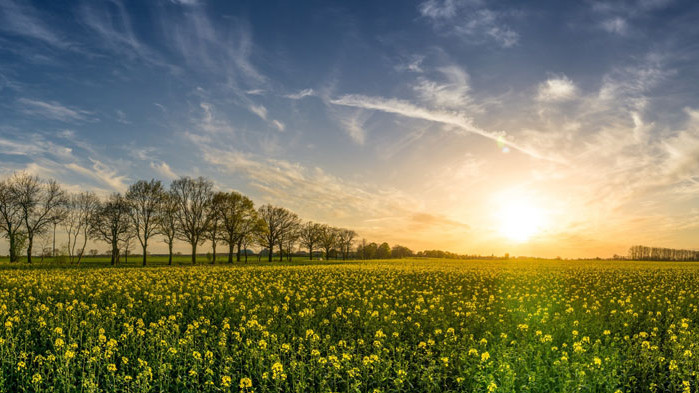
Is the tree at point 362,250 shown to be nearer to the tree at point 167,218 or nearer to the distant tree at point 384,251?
the distant tree at point 384,251

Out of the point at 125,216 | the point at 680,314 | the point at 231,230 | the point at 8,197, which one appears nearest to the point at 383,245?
the point at 231,230

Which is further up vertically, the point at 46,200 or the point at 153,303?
the point at 46,200

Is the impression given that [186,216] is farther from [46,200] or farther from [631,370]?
[631,370]

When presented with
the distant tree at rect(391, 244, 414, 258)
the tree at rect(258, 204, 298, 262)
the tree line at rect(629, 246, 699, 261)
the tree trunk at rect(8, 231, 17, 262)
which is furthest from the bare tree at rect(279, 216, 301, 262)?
the tree line at rect(629, 246, 699, 261)

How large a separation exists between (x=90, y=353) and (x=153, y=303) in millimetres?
6959

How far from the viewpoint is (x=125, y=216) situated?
61.5m

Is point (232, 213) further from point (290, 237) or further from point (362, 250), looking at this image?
point (362, 250)

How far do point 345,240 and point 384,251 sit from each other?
28633 mm

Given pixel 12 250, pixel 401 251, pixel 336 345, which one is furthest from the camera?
pixel 401 251

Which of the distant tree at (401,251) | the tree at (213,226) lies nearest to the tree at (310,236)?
the tree at (213,226)

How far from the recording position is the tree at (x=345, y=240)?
116 meters

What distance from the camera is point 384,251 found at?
472 ft

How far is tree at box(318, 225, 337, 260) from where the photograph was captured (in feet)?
338

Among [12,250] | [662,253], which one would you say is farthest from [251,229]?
[662,253]
